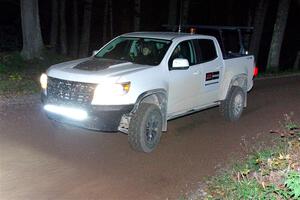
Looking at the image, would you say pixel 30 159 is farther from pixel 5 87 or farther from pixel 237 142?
pixel 5 87

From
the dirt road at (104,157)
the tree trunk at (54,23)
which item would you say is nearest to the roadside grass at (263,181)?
the dirt road at (104,157)

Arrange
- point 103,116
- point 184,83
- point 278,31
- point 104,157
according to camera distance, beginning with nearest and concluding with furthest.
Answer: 1. point 103,116
2. point 104,157
3. point 184,83
4. point 278,31

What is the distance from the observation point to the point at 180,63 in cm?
808

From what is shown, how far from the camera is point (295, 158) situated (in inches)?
219

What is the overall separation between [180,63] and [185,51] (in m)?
0.78

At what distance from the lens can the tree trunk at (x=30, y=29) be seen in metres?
15.2

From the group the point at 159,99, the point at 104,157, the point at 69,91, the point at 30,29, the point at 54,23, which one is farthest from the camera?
the point at 54,23

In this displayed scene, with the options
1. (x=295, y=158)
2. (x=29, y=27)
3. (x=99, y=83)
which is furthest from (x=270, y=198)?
(x=29, y=27)

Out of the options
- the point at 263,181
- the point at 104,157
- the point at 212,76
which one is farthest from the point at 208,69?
the point at 263,181

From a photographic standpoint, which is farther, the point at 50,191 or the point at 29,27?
the point at 29,27

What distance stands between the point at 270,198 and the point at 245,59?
601 cm

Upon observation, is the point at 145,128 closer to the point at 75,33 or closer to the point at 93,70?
the point at 93,70

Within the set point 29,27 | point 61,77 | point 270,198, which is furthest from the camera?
point 29,27

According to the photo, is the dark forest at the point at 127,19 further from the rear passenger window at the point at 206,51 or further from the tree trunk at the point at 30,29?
the rear passenger window at the point at 206,51
